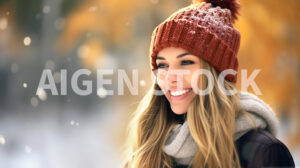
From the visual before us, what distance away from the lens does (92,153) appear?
10.0 feet

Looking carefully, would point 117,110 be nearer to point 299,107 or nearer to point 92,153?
point 92,153

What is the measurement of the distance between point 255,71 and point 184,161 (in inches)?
68.0

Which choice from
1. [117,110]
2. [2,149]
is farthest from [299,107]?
[2,149]

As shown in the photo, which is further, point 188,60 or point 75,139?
point 75,139

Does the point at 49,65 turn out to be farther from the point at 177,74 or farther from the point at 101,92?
the point at 177,74

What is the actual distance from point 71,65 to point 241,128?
217cm

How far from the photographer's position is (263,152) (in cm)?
114

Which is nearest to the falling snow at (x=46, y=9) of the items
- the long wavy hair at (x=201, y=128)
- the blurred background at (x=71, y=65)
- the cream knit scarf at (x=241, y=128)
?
the blurred background at (x=71, y=65)

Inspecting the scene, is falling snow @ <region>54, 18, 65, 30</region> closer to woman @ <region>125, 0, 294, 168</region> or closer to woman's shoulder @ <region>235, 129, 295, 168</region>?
woman @ <region>125, 0, 294, 168</region>

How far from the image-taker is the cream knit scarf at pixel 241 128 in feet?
4.03

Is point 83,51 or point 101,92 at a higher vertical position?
point 83,51

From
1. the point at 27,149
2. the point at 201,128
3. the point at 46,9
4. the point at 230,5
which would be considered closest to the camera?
the point at 201,128

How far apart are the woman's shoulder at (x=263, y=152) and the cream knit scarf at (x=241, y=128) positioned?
0.04 meters

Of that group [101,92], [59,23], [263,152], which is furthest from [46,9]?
[263,152]
